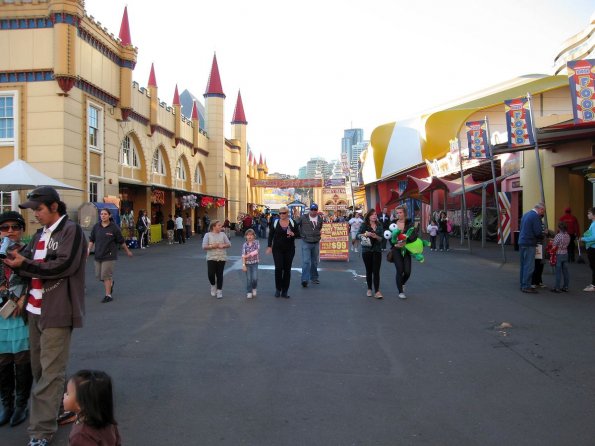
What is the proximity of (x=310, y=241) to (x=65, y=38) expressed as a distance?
13886 millimetres

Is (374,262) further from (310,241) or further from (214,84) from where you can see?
(214,84)

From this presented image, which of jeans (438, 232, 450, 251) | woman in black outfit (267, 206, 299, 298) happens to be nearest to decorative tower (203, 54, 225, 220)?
jeans (438, 232, 450, 251)

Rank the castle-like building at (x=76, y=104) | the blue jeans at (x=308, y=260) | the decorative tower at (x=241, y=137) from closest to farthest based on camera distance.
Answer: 1. the blue jeans at (x=308, y=260)
2. the castle-like building at (x=76, y=104)
3. the decorative tower at (x=241, y=137)

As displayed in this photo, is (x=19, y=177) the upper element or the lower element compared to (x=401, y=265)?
upper

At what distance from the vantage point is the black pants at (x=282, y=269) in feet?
30.4

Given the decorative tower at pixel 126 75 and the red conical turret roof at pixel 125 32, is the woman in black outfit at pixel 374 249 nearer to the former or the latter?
the decorative tower at pixel 126 75

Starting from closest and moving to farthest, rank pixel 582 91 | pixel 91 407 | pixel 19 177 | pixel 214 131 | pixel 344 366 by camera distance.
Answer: pixel 91 407 → pixel 344 366 → pixel 582 91 → pixel 19 177 → pixel 214 131

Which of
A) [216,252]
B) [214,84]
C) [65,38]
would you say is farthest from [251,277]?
[214,84]

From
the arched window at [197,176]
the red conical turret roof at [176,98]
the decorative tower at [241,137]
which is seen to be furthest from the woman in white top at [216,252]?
the decorative tower at [241,137]

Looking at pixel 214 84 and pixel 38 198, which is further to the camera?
pixel 214 84

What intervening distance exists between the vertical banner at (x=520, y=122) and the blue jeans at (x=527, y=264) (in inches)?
156

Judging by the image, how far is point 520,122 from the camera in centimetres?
1253

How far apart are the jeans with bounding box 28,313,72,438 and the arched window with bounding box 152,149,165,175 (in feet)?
93.5

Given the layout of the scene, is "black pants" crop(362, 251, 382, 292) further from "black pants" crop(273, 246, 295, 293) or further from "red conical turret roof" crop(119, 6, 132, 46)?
"red conical turret roof" crop(119, 6, 132, 46)
